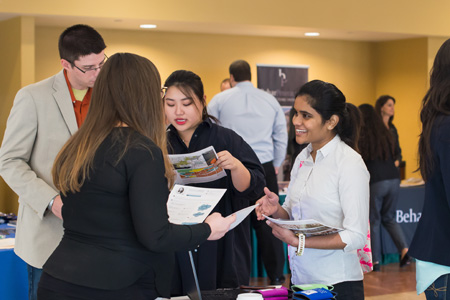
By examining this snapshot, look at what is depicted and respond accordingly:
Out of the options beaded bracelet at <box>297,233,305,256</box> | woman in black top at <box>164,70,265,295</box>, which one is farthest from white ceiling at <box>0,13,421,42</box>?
beaded bracelet at <box>297,233,305,256</box>

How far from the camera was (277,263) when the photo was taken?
552 centimetres

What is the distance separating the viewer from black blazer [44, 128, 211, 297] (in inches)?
73.2

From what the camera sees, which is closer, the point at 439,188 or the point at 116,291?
the point at 116,291

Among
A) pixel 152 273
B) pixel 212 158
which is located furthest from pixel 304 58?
pixel 152 273

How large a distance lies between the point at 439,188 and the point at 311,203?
48 centimetres

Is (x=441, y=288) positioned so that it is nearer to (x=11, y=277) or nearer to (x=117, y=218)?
(x=117, y=218)

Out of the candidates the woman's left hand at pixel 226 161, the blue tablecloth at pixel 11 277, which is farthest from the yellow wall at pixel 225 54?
the woman's left hand at pixel 226 161

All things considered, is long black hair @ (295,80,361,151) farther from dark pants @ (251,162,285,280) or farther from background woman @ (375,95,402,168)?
background woman @ (375,95,402,168)

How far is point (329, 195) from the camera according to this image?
2.49m

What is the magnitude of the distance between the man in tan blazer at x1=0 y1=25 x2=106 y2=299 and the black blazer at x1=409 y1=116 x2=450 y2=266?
4.42 feet

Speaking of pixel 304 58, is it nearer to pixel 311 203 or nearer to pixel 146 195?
pixel 311 203

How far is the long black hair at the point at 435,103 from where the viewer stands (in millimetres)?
2332

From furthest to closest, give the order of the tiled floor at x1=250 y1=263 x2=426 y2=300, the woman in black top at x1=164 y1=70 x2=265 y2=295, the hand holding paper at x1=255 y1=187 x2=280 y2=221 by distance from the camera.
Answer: the tiled floor at x1=250 y1=263 x2=426 y2=300
the woman in black top at x1=164 y1=70 x2=265 y2=295
the hand holding paper at x1=255 y1=187 x2=280 y2=221

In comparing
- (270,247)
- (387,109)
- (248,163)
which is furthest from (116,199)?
(387,109)
